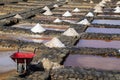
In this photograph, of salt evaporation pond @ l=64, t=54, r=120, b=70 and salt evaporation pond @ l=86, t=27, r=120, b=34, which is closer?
salt evaporation pond @ l=64, t=54, r=120, b=70

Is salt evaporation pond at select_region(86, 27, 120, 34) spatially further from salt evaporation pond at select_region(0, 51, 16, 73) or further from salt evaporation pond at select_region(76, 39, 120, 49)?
salt evaporation pond at select_region(0, 51, 16, 73)

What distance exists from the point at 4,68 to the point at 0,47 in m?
2.21

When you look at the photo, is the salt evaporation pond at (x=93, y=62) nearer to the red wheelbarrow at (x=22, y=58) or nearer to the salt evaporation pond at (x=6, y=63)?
the salt evaporation pond at (x=6, y=63)

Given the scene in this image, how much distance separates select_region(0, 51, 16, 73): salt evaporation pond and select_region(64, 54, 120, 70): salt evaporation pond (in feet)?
4.75

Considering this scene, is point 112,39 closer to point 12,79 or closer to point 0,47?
point 0,47

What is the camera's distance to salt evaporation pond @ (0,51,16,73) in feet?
24.5

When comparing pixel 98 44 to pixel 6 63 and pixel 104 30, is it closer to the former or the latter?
pixel 104 30

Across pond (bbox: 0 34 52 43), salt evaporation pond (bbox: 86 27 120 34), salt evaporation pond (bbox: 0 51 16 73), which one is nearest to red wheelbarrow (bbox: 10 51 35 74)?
salt evaporation pond (bbox: 0 51 16 73)

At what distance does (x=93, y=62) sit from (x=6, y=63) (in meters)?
2.45

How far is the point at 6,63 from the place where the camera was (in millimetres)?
7984

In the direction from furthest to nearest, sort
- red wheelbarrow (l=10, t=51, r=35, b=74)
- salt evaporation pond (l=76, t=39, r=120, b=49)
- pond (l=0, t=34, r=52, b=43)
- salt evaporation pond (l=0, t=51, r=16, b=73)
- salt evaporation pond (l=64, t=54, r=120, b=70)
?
pond (l=0, t=34, r=52, b=43) → salt evaporation pond (l=76, t=39, r=120, b=49) → salt evaporation pond (l=64, t=54, r=120, b=70) → salt evaporation pond (l=0, t=51, r=16, b=73) → red wheelbarrow (l=10, t=51, r=35, b=74)

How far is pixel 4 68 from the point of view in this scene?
754 cm

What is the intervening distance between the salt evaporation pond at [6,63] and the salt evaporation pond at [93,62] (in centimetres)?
145

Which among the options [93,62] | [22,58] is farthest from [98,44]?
[22,58]
